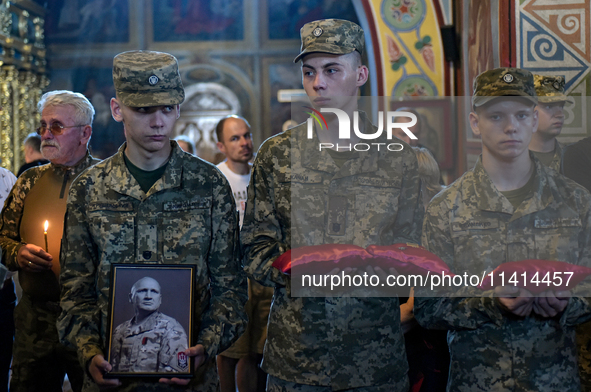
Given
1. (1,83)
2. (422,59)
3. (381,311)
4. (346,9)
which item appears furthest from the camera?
(346,9)

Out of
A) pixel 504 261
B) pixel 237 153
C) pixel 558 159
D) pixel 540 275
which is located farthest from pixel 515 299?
pixel 237 153

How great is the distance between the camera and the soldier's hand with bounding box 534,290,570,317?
183 cm

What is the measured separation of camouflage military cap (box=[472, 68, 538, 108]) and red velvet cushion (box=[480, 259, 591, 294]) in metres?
0.58

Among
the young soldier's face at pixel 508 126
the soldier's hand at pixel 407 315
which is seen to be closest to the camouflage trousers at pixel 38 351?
the soldier's hand at pixel 407 315

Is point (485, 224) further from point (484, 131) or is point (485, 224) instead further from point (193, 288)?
point (193, 288)

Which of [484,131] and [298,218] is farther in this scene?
[298,218]

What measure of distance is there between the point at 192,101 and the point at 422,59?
867cm

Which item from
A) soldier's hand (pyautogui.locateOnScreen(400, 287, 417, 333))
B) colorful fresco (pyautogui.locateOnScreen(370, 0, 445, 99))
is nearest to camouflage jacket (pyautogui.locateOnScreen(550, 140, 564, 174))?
soldier's hand (pyautogui.locateOnScreen(400, 287, 417, 333))

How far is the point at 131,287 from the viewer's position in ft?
6.52

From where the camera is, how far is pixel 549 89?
8.27ft

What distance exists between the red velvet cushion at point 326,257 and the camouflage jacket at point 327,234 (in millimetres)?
185

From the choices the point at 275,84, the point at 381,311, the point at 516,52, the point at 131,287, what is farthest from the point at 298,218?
the point at 275,84

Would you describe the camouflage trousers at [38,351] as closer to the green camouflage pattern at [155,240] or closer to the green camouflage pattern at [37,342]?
the green camouflage pattern at [37,342]

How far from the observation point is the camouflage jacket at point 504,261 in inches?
78.0
